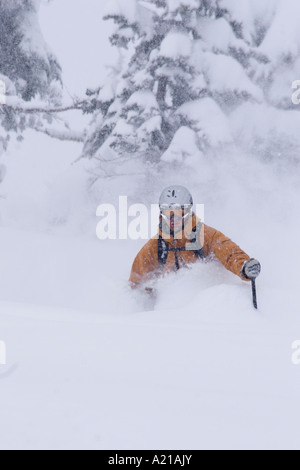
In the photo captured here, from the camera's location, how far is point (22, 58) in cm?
1119

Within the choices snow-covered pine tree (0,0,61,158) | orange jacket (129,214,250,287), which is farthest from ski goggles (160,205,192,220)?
snow-covered pine tree (0,0,61,158)

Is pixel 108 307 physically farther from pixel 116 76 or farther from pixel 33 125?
pixel 33 125

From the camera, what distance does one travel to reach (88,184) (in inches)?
453

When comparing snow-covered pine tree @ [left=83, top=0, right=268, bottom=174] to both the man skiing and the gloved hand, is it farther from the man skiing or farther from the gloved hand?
the gloved hand

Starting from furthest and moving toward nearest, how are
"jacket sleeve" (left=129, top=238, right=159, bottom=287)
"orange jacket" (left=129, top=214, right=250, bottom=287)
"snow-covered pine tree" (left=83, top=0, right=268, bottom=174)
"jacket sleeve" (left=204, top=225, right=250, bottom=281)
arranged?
"snow-covered pine tree" (left=83, top=0, right=268, bottom=174)
"jacket sleeve" (left=129, top=238, right=159, bottom=287)
"orange jacket" (left=129, top=214, right=250, bottom=287)
"jacket sleeve" (left=204, top=225, right=250, bottom=281)

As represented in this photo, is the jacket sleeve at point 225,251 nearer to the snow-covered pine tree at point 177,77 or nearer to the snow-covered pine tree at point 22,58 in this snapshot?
the snow-covered pine tree at point 177,77

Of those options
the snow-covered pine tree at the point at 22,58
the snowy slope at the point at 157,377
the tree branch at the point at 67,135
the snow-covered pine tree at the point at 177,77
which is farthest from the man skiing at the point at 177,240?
the tree branch at the point at 67,135

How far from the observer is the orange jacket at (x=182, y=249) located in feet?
17.4

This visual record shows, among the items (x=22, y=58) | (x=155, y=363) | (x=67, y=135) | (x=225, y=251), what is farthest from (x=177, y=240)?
(x=22, y=58)

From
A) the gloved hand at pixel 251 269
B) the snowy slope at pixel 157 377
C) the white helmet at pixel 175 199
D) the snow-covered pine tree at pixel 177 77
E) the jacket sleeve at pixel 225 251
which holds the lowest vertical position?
the snowy slope at pixel 157 377

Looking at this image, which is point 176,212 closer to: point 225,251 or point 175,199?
point 175,199

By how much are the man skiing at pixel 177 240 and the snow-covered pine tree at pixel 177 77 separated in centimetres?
445

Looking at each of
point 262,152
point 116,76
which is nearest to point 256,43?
point 262,152

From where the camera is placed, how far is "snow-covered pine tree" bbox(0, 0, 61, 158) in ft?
36.0
